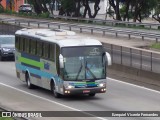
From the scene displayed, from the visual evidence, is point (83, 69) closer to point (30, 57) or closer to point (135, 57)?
point (30, 57)

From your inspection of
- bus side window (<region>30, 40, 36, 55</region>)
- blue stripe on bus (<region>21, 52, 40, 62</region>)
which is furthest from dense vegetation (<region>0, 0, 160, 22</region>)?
bus side window (<region>30, 40, 36, 55</region>)

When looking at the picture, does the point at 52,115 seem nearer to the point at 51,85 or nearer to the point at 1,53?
the point at 51,85

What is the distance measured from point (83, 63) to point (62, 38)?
5.72 feet

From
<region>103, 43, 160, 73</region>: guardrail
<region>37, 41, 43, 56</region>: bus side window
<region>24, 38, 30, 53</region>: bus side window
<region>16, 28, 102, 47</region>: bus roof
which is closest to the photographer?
<region>16, 28, 102, 47</region>: bus roof

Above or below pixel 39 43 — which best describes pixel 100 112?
below

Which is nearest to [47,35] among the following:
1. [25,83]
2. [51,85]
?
[51,85]

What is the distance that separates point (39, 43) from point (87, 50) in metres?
3.10

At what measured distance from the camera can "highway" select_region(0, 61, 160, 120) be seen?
22.7 meters

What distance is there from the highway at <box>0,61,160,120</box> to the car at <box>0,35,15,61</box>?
36.5 ft

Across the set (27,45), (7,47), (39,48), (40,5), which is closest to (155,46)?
(7,47)

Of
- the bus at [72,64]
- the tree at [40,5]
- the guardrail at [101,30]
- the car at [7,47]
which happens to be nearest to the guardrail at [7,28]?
the guardrail at [101,30]

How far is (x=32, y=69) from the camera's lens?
28.3m

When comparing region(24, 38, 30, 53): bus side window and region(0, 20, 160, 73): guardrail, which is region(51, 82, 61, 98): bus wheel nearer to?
region(24, 38, 30, 53): bus side window

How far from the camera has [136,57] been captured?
3177 centimetres
